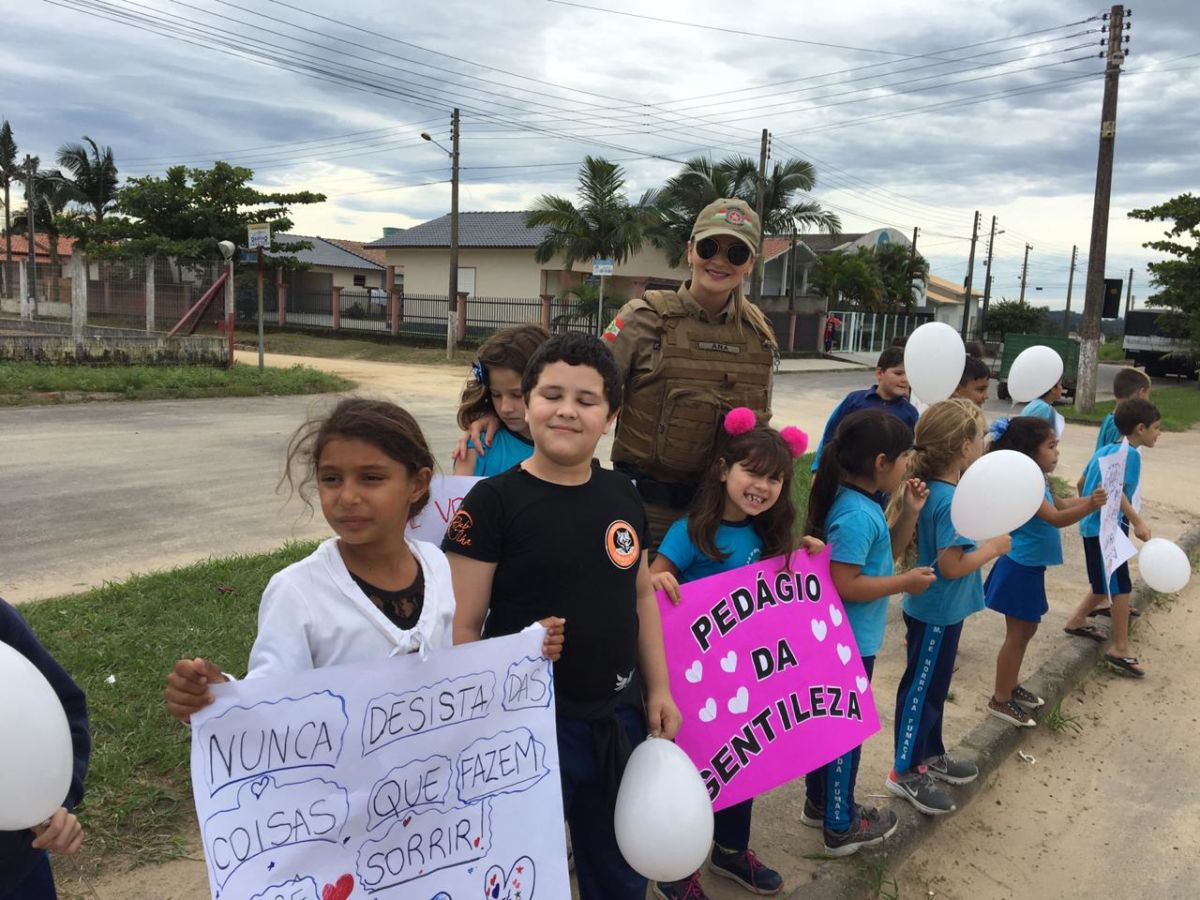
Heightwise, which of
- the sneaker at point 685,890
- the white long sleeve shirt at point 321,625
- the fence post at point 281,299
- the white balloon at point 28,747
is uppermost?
the fence post at point 281,299

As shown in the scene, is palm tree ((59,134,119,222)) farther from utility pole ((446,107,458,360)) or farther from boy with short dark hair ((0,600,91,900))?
boy with short dark hair ((0,600,91,900))

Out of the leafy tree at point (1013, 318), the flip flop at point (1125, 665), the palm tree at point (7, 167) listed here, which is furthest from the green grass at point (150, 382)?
the leafy tree at point (1013, 318)

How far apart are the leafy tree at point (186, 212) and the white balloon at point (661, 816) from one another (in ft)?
89.4

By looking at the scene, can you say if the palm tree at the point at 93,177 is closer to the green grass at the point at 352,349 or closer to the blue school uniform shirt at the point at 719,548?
the green grass at the point at 352,349

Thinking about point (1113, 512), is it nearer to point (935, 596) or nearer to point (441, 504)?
point (935, 596)

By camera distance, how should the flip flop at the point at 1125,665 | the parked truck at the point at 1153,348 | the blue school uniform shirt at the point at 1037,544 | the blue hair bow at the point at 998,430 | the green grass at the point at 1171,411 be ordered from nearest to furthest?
the blue hair bow at the point at 998,430 < the blue school uniform shirt at the point at 1037,544 < the flip flop at the point at 1125,665 < the green grass at the point at 1171,411 < the parked truck at the point at 1153,348

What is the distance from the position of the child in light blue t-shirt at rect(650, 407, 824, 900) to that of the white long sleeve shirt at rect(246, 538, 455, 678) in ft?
3.28

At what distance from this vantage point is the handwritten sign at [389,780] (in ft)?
5.19

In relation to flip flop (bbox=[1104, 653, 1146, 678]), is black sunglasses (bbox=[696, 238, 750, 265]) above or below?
above

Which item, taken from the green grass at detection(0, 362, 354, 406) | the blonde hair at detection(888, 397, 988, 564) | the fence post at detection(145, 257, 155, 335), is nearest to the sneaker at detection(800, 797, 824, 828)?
the blonde hair at detection(888, 397, 988, 564)

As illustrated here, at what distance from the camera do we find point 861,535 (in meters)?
2.66

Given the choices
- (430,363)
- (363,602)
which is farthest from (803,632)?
(430,363)

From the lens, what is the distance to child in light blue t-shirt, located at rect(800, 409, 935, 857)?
105 inches

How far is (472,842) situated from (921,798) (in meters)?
2.00
